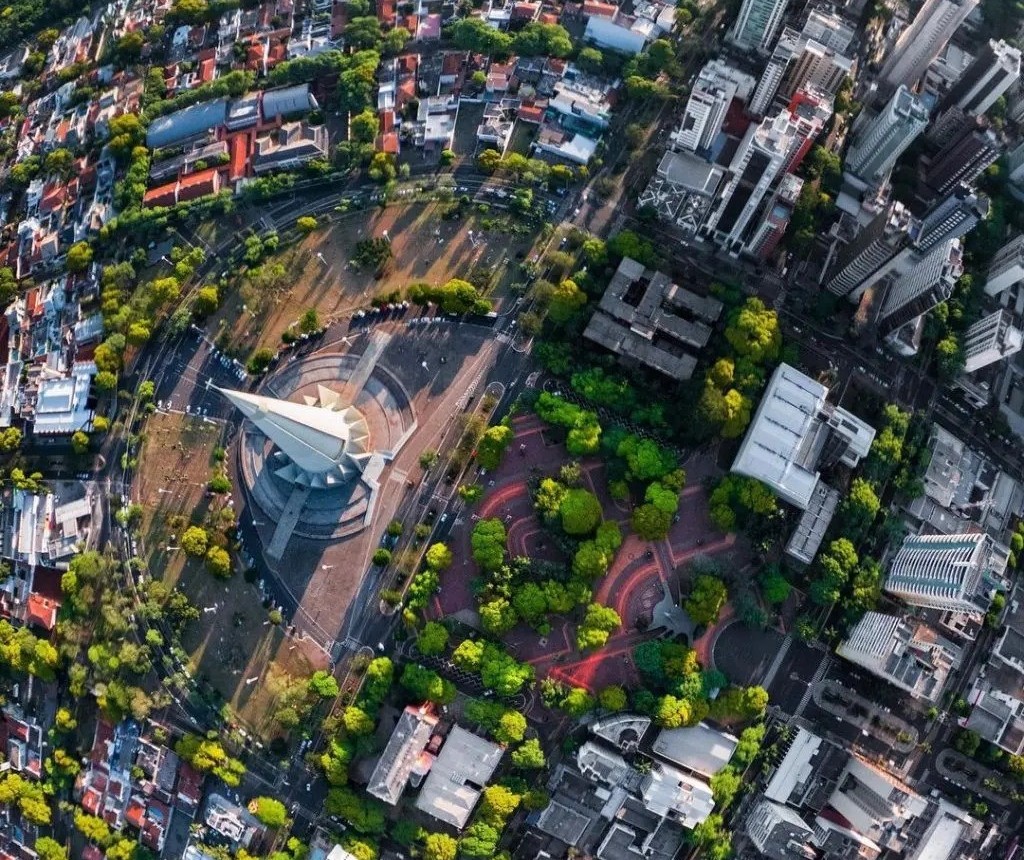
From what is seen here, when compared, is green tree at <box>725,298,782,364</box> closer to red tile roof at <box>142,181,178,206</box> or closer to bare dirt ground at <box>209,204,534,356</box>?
bare dirt ground at <box>209,204,534,356</box>

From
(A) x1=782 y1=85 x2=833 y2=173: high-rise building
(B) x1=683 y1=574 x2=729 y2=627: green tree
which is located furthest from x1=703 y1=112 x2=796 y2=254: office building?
(B) x1=683 y1=574 x2=729 y2=627: green tree

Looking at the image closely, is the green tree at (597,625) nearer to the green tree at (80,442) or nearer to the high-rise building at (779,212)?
the high-rise building at (779,212)

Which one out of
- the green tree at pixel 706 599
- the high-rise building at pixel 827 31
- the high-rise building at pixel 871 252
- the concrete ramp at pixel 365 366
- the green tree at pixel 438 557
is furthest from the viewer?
the concrete ramp at pixel 365 366

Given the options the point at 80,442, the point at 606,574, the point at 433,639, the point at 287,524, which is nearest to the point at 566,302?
the point at 606,574

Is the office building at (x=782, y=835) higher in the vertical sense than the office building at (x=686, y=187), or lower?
lower

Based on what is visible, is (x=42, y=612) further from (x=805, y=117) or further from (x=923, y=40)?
(x=923, y=40)

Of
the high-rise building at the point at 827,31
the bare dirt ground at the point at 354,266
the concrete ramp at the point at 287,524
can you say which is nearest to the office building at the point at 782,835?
the concrete ramp at the point at 287,524
